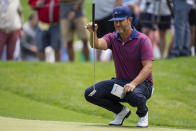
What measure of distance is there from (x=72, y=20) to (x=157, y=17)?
7.12ft

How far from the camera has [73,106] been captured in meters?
10.3

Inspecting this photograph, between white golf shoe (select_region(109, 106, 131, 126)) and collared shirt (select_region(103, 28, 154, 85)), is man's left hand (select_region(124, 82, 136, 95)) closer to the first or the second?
collared shirt (select_region(103, 28, 154, 85))

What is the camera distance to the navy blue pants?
7.12 m

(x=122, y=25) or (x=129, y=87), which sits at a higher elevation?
(x=122, y=25)

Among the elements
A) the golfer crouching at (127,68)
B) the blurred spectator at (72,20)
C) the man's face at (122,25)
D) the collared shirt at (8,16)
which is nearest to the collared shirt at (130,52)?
the golfer crouching at (127,68)

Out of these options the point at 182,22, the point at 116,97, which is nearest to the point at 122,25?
the point at 116,97

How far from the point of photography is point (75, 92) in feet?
36.7

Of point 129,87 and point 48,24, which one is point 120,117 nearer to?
point 129,87

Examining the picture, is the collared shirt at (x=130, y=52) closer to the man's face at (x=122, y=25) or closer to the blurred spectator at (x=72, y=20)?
the man's face at (x=122, y=25)

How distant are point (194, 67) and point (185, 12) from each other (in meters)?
1.26

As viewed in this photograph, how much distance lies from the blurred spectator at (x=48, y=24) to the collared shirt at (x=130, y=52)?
676 cm

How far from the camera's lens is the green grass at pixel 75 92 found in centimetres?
934

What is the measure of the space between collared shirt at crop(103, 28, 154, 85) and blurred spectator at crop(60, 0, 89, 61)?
5.98 m

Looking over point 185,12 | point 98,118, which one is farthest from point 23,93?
point 185,12
